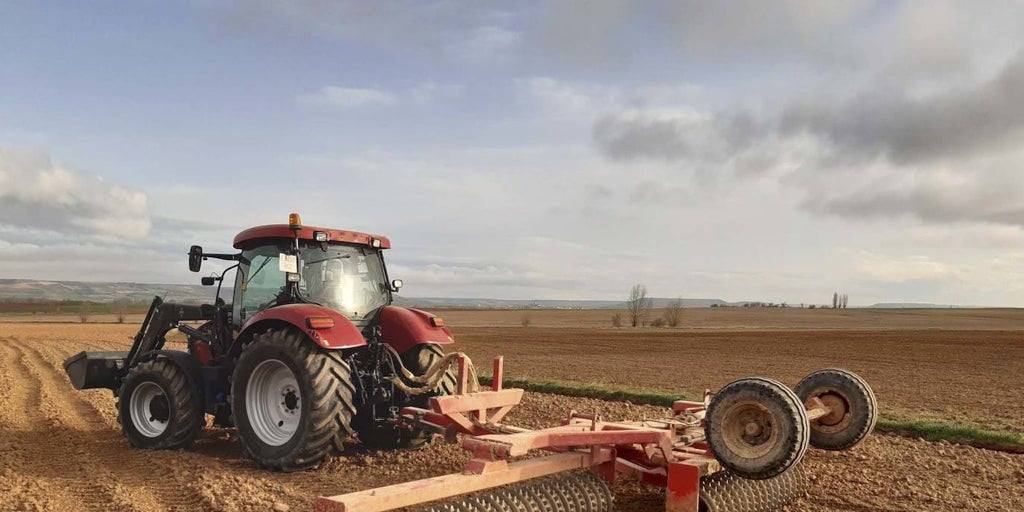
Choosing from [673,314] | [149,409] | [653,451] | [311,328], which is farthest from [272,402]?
[673,314]

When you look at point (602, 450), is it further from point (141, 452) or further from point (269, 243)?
point (141, 452)

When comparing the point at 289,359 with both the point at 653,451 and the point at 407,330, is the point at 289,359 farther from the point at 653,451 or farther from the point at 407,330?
the point at 653,451

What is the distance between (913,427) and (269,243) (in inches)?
306

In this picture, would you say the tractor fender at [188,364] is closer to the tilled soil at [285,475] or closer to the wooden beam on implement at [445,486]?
the tilled soil at [285,475]

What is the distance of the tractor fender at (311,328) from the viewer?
575 cm

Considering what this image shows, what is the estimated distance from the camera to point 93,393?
37.7 ft

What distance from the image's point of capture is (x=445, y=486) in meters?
3.82

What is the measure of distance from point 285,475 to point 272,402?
2.22ft

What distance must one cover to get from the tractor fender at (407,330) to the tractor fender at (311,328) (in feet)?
1.98

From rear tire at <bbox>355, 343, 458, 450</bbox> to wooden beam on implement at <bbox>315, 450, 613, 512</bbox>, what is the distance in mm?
2035

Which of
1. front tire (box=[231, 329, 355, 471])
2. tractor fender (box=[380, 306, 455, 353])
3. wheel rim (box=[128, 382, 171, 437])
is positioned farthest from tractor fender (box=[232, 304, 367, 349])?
wheel rim (box=[128, 382, 171, 437])

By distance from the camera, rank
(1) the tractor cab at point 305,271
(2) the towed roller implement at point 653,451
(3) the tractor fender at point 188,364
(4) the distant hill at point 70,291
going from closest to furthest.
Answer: (2) the towed roller implement at point 653,451 → (1) the tractor cab at point 305,271 → (3) the tractor fender at point 188,364 → (4) the distant hill at point 70,291

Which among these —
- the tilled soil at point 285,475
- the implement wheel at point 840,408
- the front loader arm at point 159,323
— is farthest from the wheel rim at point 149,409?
the implement wheel at point 840,408

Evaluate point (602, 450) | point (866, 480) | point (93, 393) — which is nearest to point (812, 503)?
point (866, 480)
